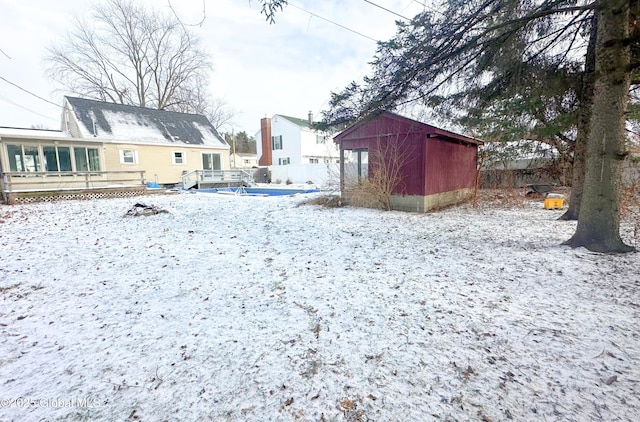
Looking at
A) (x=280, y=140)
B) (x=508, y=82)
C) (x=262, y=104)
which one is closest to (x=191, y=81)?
(x=262, y=104)

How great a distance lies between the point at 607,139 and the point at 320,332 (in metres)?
5.22

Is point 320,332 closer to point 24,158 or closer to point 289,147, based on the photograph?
point 24,158

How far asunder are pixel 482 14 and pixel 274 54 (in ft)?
25.0

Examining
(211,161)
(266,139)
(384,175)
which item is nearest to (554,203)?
(384,175)

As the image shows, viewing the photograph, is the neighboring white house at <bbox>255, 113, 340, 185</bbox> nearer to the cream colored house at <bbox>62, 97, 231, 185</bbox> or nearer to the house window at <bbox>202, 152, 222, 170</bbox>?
the house window at <bbox>202, 152, 222, 170</bbox>

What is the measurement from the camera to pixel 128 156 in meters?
17.4

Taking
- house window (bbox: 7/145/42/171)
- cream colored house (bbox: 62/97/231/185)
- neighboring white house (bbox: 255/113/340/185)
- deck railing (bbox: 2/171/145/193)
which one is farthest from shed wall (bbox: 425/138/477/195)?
house window (bbox: 7/145/42/171)

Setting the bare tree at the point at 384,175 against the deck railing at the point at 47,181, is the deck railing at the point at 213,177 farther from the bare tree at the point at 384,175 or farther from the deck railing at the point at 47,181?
the bare tree at the point at 384,175

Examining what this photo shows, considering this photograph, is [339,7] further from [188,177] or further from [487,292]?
[188,177]

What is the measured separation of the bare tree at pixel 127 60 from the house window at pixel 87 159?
11495mm

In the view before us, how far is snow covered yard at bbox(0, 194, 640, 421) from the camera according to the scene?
72.6 inches

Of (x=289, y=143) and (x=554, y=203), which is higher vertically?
(x=289, y=143)

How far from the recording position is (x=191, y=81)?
94.7 feet

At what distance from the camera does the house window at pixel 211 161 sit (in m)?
20.7
